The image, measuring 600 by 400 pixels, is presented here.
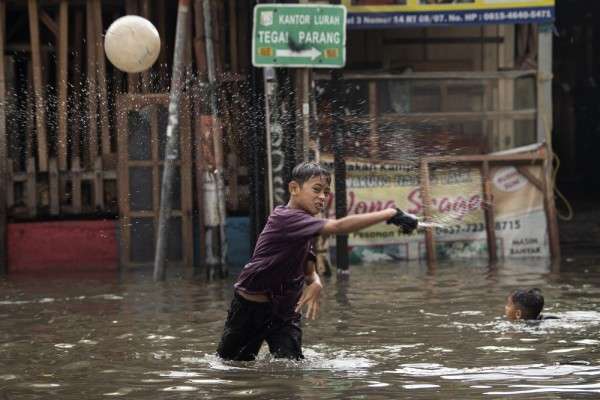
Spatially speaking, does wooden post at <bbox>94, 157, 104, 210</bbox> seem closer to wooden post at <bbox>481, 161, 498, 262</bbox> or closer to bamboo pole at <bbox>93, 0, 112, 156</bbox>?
bamboo pole at <bbox>93, 0, 112, 156</bbox>

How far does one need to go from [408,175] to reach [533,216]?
157 centimetres

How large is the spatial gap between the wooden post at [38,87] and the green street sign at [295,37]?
3.01m

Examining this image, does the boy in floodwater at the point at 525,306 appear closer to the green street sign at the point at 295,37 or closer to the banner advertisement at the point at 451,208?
the green street sign at the point at 295,37

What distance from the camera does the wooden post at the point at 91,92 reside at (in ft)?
50.3

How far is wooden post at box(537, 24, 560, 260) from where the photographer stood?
1540cm

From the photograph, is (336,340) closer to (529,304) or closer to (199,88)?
(529,304)

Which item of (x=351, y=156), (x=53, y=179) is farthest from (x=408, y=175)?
(x=53, y=179)

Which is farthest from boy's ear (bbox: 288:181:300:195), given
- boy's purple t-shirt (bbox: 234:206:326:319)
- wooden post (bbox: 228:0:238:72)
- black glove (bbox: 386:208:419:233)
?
wooden post (bbox: 228:0:238:72)

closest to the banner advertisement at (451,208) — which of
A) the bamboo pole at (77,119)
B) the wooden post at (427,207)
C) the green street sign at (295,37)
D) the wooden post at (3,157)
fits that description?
the wooden post at (427,207)

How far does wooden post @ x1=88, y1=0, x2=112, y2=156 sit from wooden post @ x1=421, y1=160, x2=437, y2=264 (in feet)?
12.2

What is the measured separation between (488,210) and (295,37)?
11.1 feet

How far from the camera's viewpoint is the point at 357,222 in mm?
7273

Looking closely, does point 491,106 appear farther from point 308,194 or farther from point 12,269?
point 308,194

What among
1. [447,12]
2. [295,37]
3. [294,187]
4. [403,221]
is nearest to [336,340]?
[294,187]
